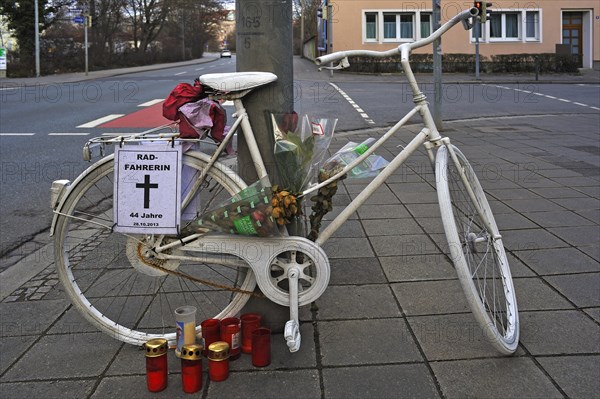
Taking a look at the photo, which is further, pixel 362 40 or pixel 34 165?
pixel 362 40

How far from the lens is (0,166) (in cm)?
911

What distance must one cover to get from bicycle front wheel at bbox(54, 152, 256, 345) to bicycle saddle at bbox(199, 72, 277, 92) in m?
0.35

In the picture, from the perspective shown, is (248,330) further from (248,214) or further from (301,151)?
(301,151)

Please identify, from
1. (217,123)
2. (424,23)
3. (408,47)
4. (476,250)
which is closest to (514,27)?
(424,23)

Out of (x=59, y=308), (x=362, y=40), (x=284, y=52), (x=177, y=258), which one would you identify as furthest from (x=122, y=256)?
(x=362, y=40)

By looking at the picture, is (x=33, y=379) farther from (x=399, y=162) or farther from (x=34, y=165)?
(x=34, y=165)

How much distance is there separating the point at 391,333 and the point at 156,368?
1.22 metres

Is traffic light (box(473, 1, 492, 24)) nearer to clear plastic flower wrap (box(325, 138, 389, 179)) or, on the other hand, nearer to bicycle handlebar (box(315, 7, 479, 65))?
bicycle handlebar (box(315, 7, 479, 65))

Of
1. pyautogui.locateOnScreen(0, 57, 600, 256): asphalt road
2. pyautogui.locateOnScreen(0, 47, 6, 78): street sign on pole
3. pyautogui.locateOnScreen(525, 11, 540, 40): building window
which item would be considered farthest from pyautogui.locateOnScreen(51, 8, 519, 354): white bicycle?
pyautogui.locateOnScreen(525, 11, 540, 40): building window

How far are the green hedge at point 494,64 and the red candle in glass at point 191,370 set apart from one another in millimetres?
32015

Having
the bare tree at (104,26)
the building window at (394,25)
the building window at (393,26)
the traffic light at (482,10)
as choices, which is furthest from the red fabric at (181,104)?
the bare tree at (104,26)

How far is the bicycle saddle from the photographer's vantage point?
309 centimetres

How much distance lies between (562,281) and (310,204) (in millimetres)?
1778

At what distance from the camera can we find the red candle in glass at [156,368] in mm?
2859
